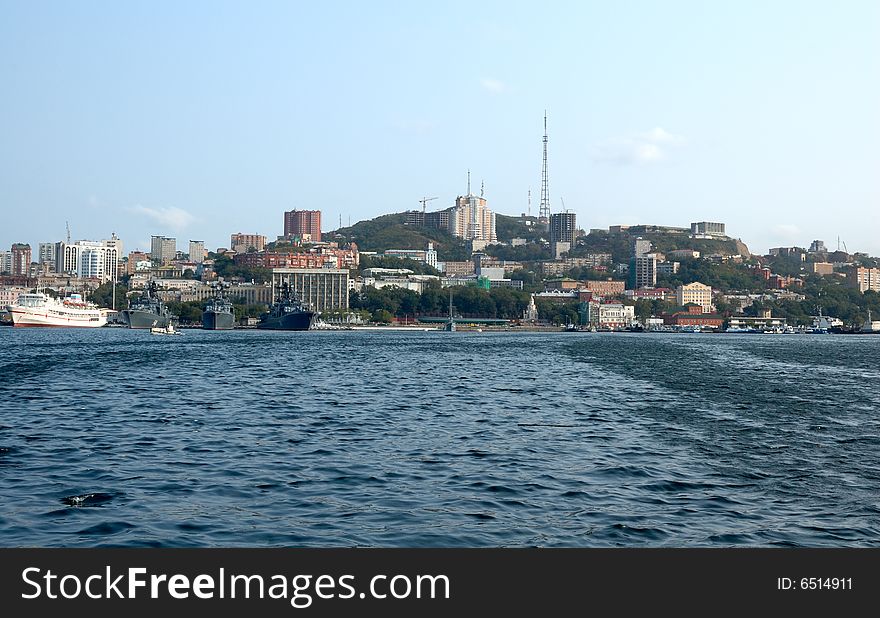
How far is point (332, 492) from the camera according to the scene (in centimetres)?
1553

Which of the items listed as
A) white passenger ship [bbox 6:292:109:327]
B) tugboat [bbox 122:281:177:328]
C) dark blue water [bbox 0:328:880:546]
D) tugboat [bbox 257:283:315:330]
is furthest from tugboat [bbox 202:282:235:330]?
dark blue water [bbox 0:328:880:546]

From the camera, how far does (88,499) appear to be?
574 inches

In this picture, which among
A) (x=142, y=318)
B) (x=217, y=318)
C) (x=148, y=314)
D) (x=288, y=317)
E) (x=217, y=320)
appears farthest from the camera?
(x=217, y=320)

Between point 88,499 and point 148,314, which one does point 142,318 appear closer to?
point 148,314

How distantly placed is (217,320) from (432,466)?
163105 millimetres

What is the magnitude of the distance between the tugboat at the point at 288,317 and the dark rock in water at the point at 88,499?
522 feet

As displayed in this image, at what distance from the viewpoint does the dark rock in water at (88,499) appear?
14242 mm

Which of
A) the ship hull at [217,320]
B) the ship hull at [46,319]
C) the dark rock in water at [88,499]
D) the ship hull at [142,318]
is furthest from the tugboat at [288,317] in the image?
the dark rock in water at [88,499]

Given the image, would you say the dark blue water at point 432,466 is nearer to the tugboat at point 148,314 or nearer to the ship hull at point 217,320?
the tugboat at point 148,314

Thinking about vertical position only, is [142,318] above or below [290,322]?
above

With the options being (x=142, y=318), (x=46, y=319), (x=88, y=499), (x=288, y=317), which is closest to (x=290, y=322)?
(x=288, y=317)

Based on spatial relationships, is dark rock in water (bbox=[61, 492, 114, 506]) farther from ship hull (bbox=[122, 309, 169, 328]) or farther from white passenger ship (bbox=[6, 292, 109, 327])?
ship hull (bbox=[122, 309, 169, 328])

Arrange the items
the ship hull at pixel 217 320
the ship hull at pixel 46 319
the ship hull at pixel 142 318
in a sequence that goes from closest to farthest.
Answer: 1. the ship hull at pixel 46 319
2. the ship hull at pixel 142 318
3. the ship hull at pixel 217 320
